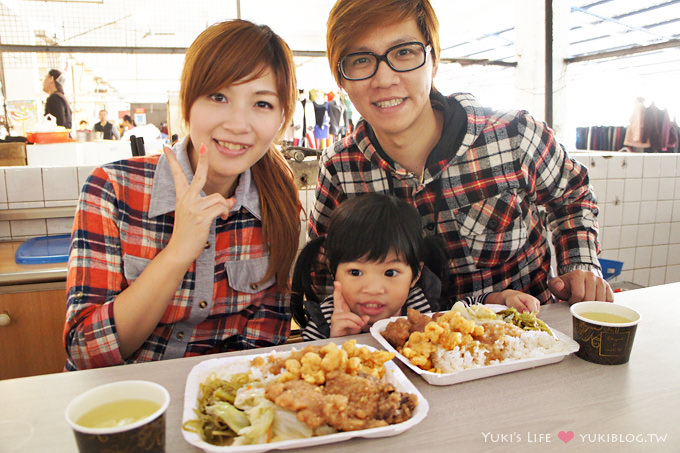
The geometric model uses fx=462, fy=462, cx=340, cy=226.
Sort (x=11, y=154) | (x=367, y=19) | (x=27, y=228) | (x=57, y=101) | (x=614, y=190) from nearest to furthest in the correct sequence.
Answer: (x=367, y=19) < (x=27, y=228) < (x=11, y=154) < (x=614, y=190) < (x=57, y=101)

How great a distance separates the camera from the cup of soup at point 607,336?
1.06 m

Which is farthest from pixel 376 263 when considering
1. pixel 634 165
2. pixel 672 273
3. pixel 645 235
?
pixel 672 273

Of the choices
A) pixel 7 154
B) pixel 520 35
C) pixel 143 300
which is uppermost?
pixel 520 35

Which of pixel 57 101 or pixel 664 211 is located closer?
pixel 664 211

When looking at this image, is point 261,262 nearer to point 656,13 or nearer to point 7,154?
point 7,154

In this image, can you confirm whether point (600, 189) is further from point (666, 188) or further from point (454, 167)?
point (454, 167)

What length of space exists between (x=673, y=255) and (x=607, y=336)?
4.25 m

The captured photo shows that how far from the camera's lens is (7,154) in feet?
11.2

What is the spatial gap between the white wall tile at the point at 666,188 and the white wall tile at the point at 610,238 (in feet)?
1.79

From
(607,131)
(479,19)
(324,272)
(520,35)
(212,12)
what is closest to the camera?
(324,272)

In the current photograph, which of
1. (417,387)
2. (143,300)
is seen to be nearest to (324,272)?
(143,300)

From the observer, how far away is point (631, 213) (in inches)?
162

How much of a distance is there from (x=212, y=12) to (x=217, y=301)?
3.51 meters

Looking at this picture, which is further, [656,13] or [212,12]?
[656,13]
